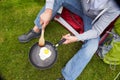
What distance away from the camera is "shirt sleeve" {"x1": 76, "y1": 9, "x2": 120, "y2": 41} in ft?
7.88

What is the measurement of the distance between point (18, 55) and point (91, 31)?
92 cm

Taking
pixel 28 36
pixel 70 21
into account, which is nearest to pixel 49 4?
pixel 70 21

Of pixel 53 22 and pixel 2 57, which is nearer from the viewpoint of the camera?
pixel 2 57

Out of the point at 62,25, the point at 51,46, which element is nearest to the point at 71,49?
the point at 62,25

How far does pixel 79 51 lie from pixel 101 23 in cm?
37

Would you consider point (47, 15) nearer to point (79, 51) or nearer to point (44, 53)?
point (44, 53)

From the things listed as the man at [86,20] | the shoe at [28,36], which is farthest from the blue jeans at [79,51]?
the shoe at [28,36]

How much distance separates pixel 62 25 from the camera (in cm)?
328

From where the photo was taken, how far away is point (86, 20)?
2736 millimetres

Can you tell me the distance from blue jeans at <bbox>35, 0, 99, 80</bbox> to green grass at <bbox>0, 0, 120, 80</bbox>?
0.29 m

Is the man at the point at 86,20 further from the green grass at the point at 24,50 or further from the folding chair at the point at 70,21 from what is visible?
the green grass at the point at 24,50

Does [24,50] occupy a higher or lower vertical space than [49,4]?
lower

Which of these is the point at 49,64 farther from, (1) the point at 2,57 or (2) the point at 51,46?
(1) the point at 2,57

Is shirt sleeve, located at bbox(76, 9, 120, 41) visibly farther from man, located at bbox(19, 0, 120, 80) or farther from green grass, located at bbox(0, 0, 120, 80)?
green grass, located at bbox(0, 0, 120, 80)
